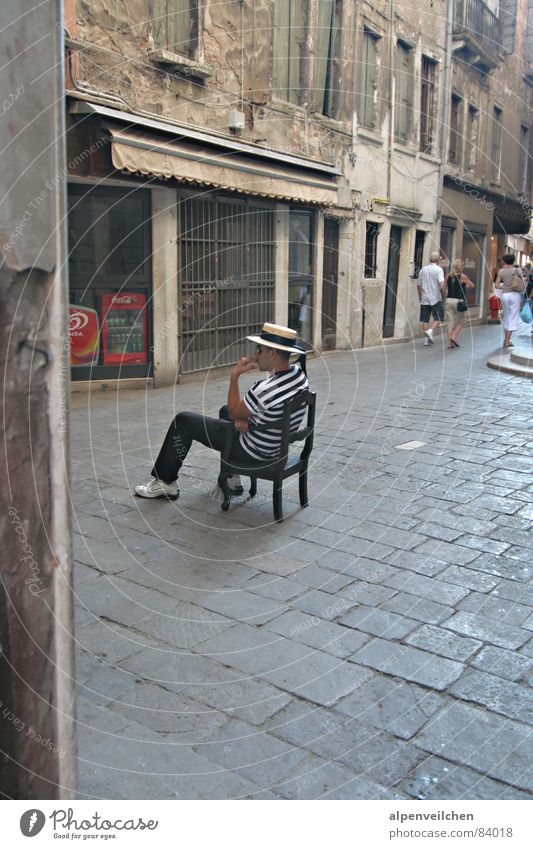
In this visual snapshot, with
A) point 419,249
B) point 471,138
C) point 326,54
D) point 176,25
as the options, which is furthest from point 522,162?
point 176,25

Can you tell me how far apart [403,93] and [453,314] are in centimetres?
510

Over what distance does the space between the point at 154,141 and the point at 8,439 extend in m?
7.66

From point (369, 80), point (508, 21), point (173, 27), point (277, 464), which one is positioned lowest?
point (277, 464)

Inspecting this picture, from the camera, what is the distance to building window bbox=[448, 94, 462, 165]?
19969 mm

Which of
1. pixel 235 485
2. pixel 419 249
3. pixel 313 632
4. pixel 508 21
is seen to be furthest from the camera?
pixel 508 21

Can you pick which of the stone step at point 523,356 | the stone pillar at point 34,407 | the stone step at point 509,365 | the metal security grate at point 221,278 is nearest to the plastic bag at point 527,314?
the stone step at point 509,365

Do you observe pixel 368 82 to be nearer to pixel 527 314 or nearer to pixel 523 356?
pixel 527 314

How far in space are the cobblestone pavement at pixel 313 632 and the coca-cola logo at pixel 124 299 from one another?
11.4 feet

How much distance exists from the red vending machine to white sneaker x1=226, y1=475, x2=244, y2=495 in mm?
4489

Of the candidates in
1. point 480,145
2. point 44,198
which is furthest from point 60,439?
point 480,145

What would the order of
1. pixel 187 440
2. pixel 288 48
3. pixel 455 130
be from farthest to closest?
pixel 455 130
pixel 288 48
pixel 187 440

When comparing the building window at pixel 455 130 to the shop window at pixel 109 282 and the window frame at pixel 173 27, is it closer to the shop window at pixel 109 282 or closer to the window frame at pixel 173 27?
the window frame at pixel 173 27

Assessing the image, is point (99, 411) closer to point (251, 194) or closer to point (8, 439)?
point (251, 194)

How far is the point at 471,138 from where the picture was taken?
70.7ft
